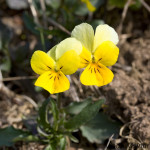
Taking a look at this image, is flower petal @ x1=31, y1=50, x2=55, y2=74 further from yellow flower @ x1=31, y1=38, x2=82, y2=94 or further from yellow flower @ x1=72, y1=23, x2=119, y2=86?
yellow flower @ x1=72, y1=23, x2=119, y2=86

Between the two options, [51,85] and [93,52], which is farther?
[93,52]

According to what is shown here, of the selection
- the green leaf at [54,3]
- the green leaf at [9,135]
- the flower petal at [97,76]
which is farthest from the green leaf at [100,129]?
the green leaf at [54,3]

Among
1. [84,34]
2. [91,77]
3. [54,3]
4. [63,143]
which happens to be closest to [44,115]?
[63,143]

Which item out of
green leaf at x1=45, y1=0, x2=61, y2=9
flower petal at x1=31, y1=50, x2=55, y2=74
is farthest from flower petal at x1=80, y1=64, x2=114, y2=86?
green leaf at x1=45, y1=0, x2=61, y2=9

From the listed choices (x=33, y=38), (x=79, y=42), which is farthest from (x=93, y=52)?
(x=33, y=38)

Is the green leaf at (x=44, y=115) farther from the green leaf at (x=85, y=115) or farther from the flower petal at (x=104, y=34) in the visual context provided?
the flower petal at (x=104, y=34)

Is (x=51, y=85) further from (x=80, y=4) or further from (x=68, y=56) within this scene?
(x=80, y=4)

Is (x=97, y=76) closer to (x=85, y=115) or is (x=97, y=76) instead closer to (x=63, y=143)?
(x=85, y=115)
